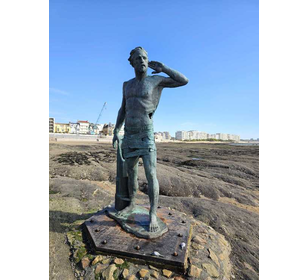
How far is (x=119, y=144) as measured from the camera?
11.8 ft

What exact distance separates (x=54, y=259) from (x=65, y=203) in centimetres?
200

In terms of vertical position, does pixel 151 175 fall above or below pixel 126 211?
above

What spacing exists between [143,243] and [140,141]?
158 cm

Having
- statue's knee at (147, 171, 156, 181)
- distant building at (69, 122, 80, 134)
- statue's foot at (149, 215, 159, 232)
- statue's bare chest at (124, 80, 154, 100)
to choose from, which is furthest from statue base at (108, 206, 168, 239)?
distant building at (69, 122, 80, 134)

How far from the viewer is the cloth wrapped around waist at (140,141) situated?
3127mm

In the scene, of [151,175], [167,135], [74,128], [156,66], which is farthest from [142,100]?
[167,135]

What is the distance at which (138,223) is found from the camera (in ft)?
10.1

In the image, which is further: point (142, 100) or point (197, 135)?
point (197, 135)

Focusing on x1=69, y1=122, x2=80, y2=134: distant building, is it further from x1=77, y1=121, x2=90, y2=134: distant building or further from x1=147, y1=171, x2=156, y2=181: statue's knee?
x1=147, y1=171, x2=156, y2=181: statue's knee

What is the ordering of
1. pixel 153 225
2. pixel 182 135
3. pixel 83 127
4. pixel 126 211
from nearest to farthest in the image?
1. pixel 153 225
2. pixel 126 211
3. pixel 83 127
4. pixel 182 135

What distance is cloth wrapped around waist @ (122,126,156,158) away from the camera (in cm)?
313

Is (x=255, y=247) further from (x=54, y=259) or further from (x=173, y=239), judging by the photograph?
(x=54, y=259)

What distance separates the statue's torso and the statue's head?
19 centimetres

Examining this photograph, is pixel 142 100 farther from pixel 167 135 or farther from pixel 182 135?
pixel 167 135
